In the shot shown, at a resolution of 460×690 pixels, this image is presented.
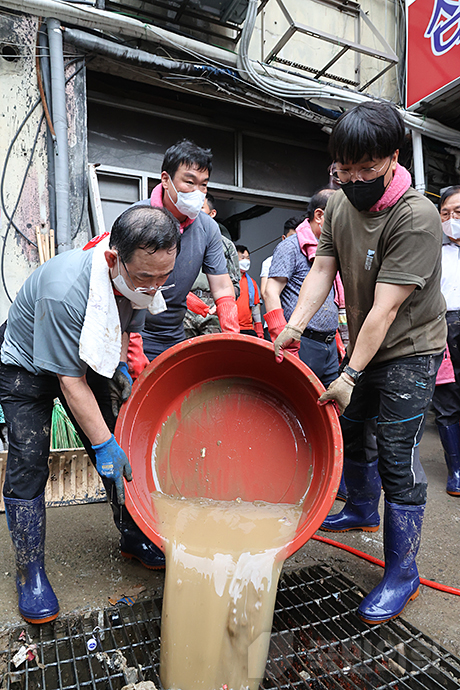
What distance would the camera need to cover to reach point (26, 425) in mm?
1847

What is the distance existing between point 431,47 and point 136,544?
5507mm

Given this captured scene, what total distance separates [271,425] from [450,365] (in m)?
1.62

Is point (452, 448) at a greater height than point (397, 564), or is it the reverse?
point (452, 448)

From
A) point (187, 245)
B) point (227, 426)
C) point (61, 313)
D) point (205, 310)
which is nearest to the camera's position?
point (61, 313)

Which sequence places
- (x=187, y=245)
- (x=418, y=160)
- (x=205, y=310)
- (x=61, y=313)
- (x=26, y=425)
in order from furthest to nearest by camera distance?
(x=418, y=160), (x=205, y=310), (x=187, y=245), (x=26, y=425), (x=61, y=313)

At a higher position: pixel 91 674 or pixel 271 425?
pixel 271 425

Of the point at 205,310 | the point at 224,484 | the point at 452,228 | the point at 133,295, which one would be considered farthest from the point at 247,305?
the point at 133,295

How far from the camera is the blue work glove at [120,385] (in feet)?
6.41

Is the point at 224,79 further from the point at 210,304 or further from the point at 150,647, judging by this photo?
the point at 150,647

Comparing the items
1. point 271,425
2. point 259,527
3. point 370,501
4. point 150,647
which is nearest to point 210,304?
point 271,425

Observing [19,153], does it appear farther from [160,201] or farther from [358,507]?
[358,507]

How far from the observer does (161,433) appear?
2.27 m

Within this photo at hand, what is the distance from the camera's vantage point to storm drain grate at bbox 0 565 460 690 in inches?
61.9

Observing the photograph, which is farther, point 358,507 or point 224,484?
point 358,507
